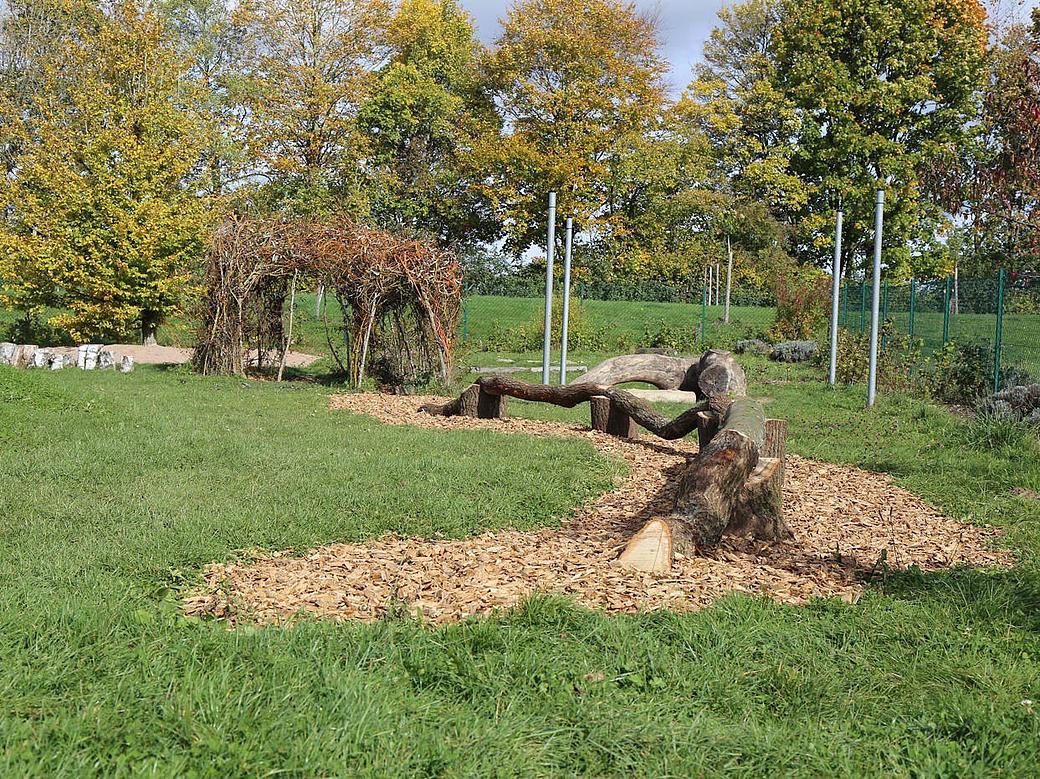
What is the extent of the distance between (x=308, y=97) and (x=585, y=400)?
2143 centimetres

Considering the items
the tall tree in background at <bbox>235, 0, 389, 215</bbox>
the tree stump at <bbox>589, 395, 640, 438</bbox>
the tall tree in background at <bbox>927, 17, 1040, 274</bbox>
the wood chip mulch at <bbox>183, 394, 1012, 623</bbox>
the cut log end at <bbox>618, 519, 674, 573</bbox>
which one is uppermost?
Answer: the tall tree in background at <bbox>235, 0, 389, 215</bbox>

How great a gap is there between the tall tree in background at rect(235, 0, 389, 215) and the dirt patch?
10.3 metres

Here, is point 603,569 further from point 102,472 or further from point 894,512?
point 102,472

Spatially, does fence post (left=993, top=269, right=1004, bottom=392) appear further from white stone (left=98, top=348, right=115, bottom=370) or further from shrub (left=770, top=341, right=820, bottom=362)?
white stone (left=98, top=348, right=115, bottom=370)

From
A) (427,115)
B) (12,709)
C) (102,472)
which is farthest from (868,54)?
(12,709)

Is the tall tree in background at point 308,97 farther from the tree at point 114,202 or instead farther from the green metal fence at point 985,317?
the green metal fence at point 985,317

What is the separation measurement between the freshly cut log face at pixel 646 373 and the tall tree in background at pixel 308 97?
56.1 feet

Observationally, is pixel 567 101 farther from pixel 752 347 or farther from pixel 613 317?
pixel 752 347

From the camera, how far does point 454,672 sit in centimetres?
295

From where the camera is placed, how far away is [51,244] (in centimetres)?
1645

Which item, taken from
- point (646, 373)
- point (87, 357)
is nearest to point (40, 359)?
point (87, 357)

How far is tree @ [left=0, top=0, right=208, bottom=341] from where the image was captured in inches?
661

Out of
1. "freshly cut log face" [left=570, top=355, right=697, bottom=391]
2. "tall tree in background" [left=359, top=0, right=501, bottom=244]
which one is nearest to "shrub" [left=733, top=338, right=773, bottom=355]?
"freshly cut log face" [left=570, top=355, right=697, bottom=391]

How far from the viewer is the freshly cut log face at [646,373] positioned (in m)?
12.5
